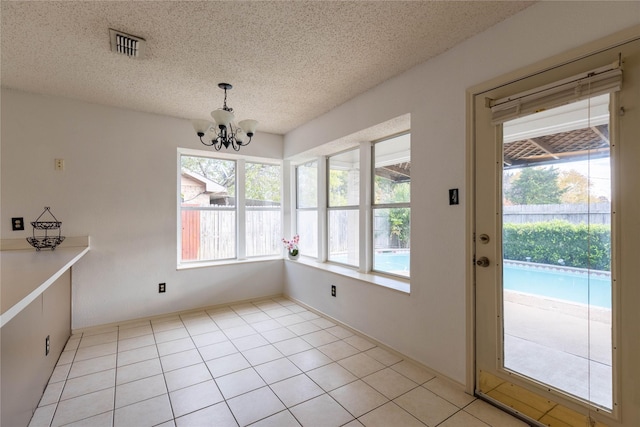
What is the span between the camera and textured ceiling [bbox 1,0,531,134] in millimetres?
1789

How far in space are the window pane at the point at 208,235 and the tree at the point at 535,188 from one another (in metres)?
3.56

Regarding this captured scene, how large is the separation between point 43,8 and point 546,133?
313 centimetres

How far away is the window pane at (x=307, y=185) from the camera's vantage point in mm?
4367

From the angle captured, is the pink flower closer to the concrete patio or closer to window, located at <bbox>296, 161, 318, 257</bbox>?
window, located at <bbox>296, 161, 318, 257</bbox>

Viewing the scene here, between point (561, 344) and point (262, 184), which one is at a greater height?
point (262, 184)

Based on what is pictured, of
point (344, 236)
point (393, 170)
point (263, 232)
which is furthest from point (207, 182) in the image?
point (393, 170)

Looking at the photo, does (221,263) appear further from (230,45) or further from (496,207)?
(496,207)

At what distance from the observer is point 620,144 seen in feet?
4.82

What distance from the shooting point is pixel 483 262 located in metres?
2.00

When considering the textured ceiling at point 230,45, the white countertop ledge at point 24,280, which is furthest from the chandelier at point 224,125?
the white countertop ledge at point 24,280

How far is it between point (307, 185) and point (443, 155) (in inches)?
99.9

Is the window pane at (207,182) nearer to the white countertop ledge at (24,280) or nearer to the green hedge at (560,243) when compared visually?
the white countertop ledge at (24,280)

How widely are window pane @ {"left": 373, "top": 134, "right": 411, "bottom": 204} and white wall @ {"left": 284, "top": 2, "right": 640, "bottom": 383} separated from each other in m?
0.45

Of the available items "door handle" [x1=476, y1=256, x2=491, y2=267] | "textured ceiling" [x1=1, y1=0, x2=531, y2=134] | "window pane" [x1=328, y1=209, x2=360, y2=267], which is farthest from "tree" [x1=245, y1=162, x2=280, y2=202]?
"door handle" [x1=476, y1=256, x2=491, y2=267]
